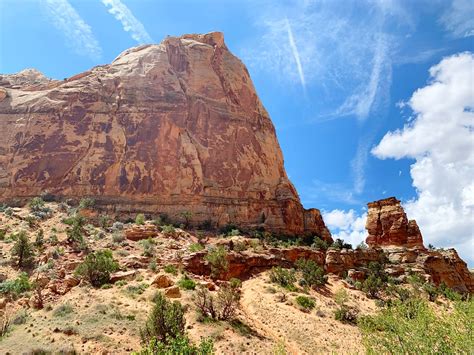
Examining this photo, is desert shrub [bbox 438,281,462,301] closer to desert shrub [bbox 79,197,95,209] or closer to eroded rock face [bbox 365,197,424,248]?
eroded rock face [bbox 365,197,424,248]

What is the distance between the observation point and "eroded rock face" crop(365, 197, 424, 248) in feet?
158

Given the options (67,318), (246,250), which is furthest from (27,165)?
(67,318)

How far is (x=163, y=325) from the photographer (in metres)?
18.2

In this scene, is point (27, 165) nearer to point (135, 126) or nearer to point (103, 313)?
point (135, 126)

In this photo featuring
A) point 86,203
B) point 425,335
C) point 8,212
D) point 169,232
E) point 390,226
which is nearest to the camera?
point 425,335

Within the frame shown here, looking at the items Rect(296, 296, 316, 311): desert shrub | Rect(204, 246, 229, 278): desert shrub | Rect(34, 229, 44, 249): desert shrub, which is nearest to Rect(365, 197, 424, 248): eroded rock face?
Rect(296, 296, 316, 311): desert shrub

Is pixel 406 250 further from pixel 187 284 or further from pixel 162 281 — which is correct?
pixel 162 281

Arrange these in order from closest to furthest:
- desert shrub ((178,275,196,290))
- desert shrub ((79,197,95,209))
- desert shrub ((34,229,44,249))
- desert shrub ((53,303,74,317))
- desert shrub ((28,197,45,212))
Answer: desert shrub ((53,303,74,317)), desert shrub ((178,275,196,290)), desert shrub ((34,229,44,249)), desert shrub ((28,197,45,212)), desert shrub ((79,197,95,209))

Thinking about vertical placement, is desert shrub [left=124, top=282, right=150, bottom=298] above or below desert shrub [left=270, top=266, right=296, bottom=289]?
below

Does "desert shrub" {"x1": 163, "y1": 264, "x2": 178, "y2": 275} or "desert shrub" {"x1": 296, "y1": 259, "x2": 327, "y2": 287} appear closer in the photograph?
"desert shrub" {"x1": 163, "y1": 264, "x2": 178, "y2": 275}

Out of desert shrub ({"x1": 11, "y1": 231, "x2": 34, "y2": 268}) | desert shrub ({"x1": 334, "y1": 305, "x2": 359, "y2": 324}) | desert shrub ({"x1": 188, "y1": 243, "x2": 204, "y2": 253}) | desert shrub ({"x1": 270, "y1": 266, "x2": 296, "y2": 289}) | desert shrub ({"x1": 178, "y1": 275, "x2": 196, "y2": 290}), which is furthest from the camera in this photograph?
desert shrub ({"x1": 188, "y1": 243, "x2": 204, "y2": 253})

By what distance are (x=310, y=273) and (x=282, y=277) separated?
3.18 meters

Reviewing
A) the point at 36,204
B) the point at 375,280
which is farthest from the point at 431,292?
the point at 36,204

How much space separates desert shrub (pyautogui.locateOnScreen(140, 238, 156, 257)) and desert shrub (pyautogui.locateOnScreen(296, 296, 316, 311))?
1268 centimetres
